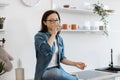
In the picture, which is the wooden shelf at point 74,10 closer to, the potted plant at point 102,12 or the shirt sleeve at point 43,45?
the potted plant at point 102,12

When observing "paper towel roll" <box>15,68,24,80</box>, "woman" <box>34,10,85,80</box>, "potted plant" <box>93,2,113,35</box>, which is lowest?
"paper towel roll" <box>15,68,24,80</box>

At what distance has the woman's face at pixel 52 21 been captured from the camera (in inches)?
82.5

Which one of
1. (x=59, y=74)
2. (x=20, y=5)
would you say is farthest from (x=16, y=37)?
(x=59, y=74)

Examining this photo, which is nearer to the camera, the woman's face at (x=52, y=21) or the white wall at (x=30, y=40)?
the woman's face at (x=52, y=21)

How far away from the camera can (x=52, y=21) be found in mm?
2111

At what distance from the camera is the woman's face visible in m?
2.09

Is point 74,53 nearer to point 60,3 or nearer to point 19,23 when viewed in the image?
point 60,3

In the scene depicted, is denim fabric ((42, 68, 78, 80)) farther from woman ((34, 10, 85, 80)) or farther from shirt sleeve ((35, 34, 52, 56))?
shirt sleeve ((35, 34, 52, 56))

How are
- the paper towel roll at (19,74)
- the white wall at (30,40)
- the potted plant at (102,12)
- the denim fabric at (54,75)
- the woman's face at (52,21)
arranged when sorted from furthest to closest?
the potted plant at (102,12)
the white wall at (30,40)
the paper towel roll at (19,74)
the woman's face at (52,21)
the denim fabric at (54,75)

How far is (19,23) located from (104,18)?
1.33 meters

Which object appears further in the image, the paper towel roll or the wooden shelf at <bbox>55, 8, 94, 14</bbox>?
the wooden shelf at <bbox>55, 8, 94, 14</bbox>

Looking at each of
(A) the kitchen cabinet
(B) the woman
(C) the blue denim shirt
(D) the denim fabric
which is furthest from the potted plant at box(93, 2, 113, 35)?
(D) the denim fabric

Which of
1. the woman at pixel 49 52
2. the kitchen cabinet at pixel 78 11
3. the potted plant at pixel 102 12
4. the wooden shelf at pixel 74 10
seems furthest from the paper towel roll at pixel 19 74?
the potted plant at pixel 102 12

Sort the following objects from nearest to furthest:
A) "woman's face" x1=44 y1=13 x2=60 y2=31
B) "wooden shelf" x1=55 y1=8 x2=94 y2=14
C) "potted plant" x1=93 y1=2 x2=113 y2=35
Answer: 1. "woman's face" x1=44 y1=13 x2=60 y2=31
2. "wooden shelf" x1=55 y1=8 x2=94 y2=14
3. "potted plant" x1=93 y1=2 x2=113 y2=35
